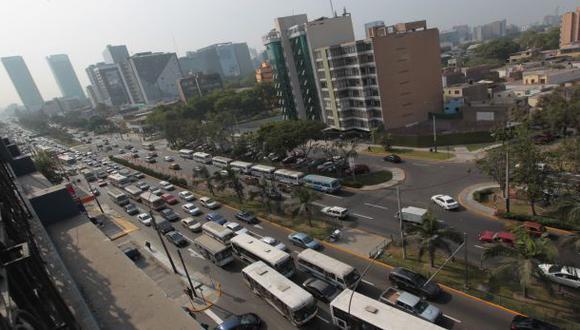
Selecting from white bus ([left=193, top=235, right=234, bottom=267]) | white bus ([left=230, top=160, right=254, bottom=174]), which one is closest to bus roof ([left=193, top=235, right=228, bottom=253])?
→ white bus ([left=193, top=235, right=234, bottom=267])

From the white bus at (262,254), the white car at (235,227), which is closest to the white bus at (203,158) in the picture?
the white car at (235,227)

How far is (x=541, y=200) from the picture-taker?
4222 centimetres

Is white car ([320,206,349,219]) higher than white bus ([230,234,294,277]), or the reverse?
white bus ([230,234,294,277])

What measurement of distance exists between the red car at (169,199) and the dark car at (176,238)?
51.4ft

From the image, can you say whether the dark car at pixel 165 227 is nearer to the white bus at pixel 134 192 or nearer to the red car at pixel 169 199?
the red car at pixel 169 199

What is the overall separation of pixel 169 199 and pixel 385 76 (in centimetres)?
5794

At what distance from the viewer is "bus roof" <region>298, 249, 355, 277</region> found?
3234 centimetres

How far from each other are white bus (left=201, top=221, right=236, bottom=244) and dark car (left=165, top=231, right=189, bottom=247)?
3.57 metres

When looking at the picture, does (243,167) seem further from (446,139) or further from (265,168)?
(446,139)

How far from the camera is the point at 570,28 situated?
161 meters

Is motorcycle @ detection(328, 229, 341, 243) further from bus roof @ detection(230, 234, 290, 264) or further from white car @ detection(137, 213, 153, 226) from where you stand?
white car @ detection(137, 213, 153, 226)

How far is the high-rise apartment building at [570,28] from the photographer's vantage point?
15775 cm

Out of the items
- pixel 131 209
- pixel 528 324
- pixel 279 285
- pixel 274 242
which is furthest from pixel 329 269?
pixel 131 209

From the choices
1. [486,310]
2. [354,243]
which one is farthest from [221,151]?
[486,310]
